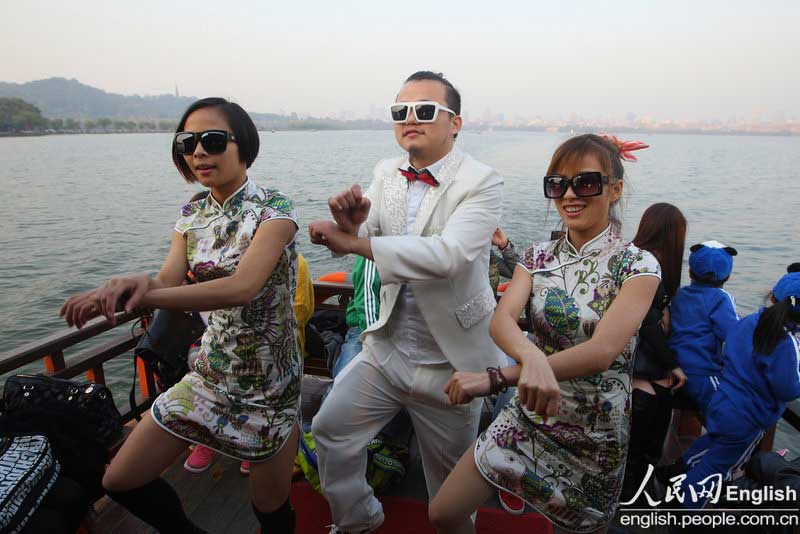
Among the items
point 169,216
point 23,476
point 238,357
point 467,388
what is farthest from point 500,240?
point 169,216

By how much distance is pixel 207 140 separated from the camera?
1842mm

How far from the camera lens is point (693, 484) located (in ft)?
8.23

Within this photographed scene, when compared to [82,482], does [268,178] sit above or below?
below

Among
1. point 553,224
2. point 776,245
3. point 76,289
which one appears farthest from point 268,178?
point 776,245

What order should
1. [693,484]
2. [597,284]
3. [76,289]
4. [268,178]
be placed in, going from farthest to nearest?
1. [268,178]
2. [76,289]
3. [693,484]
4. [597,284]

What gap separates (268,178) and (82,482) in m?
24.3

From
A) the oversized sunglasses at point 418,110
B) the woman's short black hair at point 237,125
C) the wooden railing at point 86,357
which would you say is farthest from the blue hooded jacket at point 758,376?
the woman's short black hair at point 237,125

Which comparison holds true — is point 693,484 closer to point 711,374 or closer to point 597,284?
point 711,374

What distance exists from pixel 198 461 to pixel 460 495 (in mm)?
1840

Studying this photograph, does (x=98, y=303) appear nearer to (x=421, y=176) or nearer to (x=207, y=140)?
(x=207, y=140)

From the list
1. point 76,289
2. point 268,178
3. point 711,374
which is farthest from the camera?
point 268,178

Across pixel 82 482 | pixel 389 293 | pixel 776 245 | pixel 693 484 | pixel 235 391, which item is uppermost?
pixel 389 293

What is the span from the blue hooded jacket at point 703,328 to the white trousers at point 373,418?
1.54 metres

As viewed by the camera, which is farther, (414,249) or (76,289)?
(76,289)
